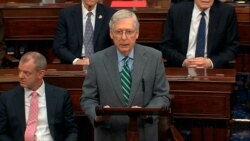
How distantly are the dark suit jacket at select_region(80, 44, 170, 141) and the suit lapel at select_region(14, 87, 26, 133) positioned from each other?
55 cm

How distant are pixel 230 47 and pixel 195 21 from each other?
1.18 feet

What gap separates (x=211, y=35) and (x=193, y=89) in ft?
2.69

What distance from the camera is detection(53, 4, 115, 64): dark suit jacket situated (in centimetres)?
486

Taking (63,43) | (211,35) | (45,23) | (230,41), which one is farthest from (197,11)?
(45,23)

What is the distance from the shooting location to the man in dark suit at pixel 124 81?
3359mm

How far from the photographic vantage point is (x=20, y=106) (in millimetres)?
3812

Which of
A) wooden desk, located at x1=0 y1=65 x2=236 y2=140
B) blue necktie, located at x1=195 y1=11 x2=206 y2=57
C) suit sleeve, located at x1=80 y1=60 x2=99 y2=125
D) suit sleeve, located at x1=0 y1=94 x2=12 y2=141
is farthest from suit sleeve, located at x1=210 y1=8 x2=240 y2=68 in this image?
suit sleeve, located at x1=0 y1=94 x2=12 y2=141

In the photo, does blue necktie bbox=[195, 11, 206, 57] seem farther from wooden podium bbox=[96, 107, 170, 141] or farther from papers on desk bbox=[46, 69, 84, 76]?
wooden podium bbox=[96, 107, 170, 141]

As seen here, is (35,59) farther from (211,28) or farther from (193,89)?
(211,28)

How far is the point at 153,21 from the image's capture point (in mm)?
5535

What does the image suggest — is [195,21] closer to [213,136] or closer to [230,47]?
[230,47]

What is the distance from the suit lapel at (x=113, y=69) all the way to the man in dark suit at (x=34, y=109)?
0.56m

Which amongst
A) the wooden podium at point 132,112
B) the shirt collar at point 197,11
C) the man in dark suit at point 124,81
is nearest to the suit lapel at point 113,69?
the man in dark suit at point 124,81

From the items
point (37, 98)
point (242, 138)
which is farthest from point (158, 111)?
point (242, 138)
